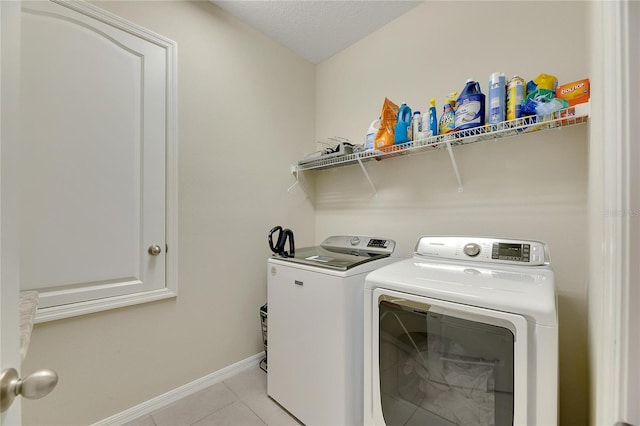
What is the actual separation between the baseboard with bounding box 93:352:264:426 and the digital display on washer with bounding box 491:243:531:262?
1914 millimetres

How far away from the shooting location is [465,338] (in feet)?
3.27

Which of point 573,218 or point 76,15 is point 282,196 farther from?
point 573,218

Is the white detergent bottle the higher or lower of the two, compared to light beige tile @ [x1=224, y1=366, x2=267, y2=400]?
higher

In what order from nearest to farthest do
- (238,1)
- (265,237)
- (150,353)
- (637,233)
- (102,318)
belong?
(637,233), (102,318), (150,353), (238,1), (265,237)

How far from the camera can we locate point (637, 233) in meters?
0.43

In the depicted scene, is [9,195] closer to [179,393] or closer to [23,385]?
[23,385]

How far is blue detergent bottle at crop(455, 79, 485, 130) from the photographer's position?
4.56ft

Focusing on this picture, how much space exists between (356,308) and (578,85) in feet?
4.80

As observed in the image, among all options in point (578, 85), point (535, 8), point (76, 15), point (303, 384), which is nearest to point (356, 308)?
point (303, 384)

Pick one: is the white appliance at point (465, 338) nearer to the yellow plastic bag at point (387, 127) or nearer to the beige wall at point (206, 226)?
the yellow plastic bag at point (387, 127)

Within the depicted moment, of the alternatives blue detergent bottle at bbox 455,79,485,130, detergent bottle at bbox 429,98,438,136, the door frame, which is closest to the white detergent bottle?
detergent bottle at bbox 429,98,438,136

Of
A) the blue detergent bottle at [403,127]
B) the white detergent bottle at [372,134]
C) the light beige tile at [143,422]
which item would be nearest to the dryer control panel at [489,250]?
the blue detergent bottle at [403,127]

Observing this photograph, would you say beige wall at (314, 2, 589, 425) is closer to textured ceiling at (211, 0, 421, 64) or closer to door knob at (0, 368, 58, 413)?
textured ceiling at (211, 0, 421, 64)

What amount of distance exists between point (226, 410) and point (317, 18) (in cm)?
286
